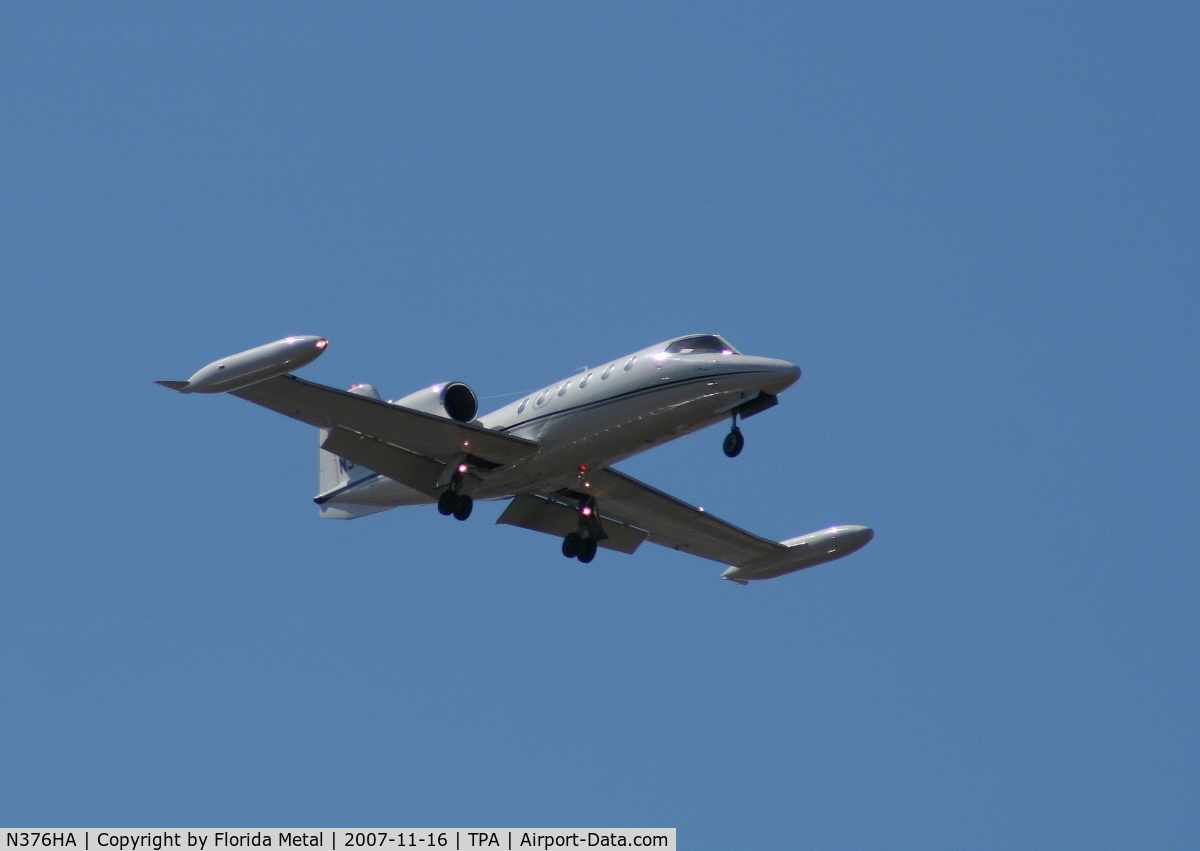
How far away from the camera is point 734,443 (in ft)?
93.0

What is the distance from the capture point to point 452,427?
1166 inches

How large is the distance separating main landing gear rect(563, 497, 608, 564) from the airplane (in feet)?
0.06

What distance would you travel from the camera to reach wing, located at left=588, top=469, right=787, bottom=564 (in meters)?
32.0

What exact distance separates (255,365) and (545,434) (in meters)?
5.56

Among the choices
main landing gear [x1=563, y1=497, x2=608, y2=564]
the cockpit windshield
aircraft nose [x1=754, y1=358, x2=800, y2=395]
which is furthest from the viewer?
main landing gear [x1=563, y1=497, x2=608, y2=564]

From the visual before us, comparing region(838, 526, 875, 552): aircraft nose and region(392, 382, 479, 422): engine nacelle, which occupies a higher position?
region(392, 382, 479, 422): engine nacelle

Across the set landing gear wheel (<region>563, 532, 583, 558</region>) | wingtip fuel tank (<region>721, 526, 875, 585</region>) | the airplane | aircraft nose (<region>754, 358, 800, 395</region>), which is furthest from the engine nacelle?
wingtip fuel tank (<region>721, 526, 875, 585</region>)

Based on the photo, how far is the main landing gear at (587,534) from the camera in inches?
1272

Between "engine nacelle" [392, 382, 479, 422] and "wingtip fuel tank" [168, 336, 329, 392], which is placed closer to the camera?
"wingtip fuel tank" [168, 336, 329, 392]

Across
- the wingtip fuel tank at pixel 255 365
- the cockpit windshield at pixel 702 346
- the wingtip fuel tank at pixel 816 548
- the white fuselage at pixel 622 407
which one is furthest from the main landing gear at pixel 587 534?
the wingtip fuel tank at pixel 255 365

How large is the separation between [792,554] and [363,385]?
30.5 feet

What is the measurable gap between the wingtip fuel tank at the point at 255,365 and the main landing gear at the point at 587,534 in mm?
7761

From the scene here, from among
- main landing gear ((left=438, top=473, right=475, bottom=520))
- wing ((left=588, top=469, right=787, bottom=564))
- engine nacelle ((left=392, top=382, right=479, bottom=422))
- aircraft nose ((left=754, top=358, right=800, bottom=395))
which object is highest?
engine nacelle ((left=392, top=382, right=479, bottom=422))

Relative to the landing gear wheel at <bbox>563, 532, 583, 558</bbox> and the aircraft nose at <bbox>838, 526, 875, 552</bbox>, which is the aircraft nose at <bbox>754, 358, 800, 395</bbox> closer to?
the landing gear wheel at <bbox>563, 532, 583, 558</bbox>
